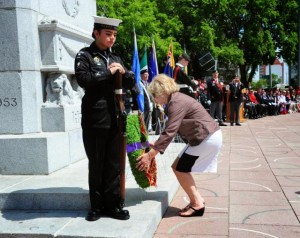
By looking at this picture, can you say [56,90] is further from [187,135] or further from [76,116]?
[187,135]

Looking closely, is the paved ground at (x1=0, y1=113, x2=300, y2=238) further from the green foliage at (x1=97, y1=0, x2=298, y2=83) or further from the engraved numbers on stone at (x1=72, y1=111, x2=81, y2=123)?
the green foliage at (x1=97, y1=0, x2=298, y2=83)

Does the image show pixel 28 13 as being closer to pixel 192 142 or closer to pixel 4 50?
pixel 4 50

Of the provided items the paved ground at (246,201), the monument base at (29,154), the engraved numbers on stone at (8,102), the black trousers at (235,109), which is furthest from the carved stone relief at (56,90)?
the black trousers at (235,109)

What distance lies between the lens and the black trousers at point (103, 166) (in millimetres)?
3662

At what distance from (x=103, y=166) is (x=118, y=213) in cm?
46

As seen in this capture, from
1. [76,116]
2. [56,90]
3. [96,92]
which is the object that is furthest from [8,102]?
[96,92]

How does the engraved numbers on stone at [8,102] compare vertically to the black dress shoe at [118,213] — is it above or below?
above

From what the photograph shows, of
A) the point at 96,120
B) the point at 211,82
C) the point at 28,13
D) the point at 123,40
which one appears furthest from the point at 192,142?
the point at 123,40

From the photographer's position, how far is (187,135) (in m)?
4.07

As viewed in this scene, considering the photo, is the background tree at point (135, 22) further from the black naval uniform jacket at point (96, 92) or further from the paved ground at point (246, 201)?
the black naval uniform jacket at point (96, 92)

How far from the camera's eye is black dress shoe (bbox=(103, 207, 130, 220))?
369 cm

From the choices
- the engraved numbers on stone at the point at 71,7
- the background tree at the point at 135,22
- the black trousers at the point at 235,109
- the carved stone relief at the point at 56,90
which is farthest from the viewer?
the background tree at the point at 135,22

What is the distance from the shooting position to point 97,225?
356 cm

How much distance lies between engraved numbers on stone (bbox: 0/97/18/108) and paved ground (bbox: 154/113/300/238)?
2455 mm
